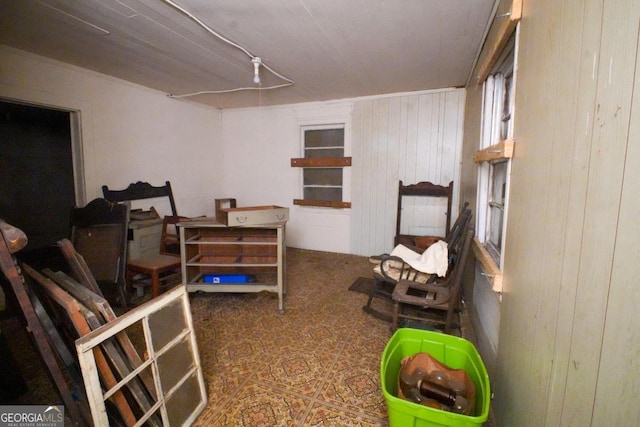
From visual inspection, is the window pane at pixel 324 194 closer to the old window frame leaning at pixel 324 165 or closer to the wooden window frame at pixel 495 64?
the old window frame leaning at pixel 324 165

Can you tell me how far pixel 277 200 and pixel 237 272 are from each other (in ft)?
6.87

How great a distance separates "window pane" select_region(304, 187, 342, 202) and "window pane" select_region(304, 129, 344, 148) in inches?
26.6

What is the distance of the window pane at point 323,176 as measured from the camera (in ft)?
14.6

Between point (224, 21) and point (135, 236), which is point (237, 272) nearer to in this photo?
point (135, 236)

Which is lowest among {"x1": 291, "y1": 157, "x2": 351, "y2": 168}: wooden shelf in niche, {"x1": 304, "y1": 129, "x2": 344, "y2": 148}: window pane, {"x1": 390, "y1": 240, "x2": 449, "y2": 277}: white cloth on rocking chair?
{"x1": 390, "y1": 240, "x2": 449, "y2": 277}: white cloth on rocking chair

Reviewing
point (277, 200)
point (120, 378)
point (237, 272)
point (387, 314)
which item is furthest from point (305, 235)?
point (120, 378)

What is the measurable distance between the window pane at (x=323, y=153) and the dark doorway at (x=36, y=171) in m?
2.95

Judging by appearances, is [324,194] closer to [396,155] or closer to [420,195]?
[396,155]

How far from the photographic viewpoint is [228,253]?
2836mm

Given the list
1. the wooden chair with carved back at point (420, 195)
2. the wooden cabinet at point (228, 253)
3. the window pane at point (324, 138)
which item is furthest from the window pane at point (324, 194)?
the wooden cabinet at point (228, 253)

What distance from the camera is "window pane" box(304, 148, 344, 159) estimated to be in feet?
14.4

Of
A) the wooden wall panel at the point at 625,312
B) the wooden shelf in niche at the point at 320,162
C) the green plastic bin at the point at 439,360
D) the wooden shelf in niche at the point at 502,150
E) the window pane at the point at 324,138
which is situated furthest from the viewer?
the window pane at the point at 324,138

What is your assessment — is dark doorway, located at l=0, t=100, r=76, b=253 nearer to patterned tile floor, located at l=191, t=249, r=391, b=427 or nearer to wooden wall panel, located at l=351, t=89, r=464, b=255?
patterned tile floor, located at l=191, t=249, r=391, b=427

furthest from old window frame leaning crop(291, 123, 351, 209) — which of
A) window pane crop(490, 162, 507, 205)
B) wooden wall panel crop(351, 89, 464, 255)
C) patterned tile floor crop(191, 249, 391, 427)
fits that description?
window pane crop(490, 162, 507, 205)
